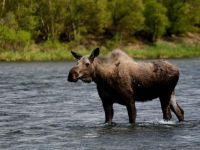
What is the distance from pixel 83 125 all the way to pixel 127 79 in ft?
6.95

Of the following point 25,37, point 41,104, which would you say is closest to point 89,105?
point 41,104

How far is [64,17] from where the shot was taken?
106m

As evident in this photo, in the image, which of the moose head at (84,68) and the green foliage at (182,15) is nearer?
the moose head at (84,68)

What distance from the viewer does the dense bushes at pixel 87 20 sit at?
335ft

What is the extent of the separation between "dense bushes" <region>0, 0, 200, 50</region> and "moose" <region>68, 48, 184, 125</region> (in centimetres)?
7724

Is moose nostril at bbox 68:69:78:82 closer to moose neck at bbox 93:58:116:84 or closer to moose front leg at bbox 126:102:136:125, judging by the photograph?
moose neck at bbox 93:58:116:84

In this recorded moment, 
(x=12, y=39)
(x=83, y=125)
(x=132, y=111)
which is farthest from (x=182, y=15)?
(x=132, y=111)

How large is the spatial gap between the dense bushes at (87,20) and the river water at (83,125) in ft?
228

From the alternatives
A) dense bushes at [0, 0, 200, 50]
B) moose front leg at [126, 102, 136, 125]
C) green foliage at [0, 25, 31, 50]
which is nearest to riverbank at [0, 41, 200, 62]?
green foliage at [0, 25, 31, 50]

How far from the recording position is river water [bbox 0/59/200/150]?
17.0 m

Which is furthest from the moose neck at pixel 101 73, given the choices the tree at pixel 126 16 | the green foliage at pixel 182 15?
the green foliage at pixel 182 15

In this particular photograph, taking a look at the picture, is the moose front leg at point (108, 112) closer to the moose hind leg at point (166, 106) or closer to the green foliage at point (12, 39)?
the moose hind leg at point (166, 106)

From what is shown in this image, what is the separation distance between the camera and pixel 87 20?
107m

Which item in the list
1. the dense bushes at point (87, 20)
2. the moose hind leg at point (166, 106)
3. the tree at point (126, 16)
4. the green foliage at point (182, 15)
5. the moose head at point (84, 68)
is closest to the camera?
the moose head at point (84, 68)
